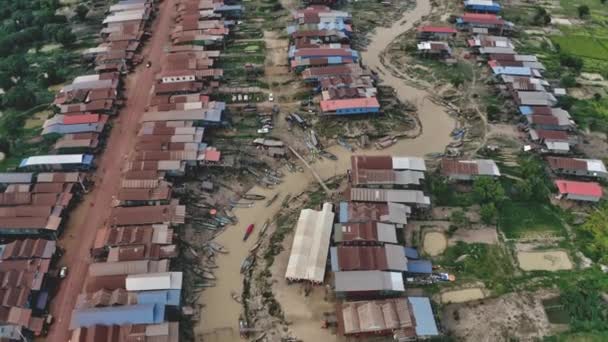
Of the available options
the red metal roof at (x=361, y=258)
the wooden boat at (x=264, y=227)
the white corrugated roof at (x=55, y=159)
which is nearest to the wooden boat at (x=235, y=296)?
the wooden boat at (x=264, y=227)

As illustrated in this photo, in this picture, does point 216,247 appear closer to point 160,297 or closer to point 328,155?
point 160,297

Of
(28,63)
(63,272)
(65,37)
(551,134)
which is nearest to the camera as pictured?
(63,272)

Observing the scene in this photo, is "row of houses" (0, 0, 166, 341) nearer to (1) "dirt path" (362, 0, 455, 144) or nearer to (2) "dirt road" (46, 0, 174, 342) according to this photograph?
(2) "dirt road" (46, 0, 174, 342)

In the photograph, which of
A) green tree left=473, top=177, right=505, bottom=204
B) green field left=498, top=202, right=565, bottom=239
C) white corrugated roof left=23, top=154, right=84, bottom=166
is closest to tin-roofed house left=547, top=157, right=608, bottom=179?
green field left=498, top=202, right=565, bottom=239

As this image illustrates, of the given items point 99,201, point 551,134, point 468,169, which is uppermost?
point 551,134

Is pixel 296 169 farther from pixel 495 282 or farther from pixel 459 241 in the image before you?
pixel 495 282

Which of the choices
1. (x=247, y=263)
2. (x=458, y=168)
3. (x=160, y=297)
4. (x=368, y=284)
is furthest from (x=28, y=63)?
(x=458, y=168)
